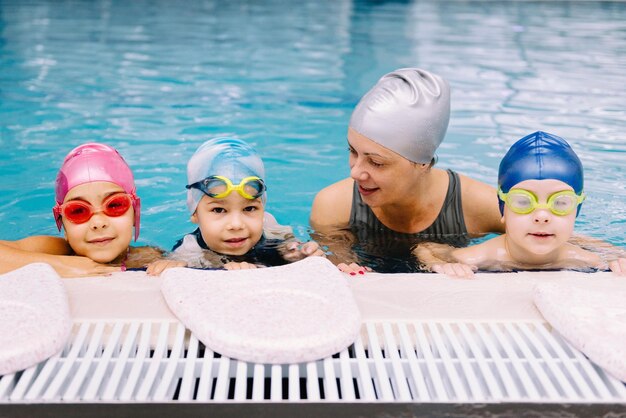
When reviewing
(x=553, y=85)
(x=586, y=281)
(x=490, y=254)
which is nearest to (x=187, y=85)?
(x=553, y=85)

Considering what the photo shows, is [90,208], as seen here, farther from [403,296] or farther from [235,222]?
[403,296]

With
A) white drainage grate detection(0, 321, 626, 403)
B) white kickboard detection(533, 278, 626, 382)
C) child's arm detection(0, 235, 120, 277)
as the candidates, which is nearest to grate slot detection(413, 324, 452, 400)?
A: white drainage grate detection(0, 321, 626, 403)

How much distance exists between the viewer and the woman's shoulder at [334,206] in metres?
4.61

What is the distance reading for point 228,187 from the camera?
3906 mm

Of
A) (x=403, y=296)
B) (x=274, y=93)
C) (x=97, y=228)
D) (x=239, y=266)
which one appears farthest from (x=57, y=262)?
(x=274, y=93)

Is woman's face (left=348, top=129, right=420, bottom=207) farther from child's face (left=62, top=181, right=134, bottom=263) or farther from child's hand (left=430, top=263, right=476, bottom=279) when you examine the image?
child's face (left=62, top=181, right=134, bottom=263)

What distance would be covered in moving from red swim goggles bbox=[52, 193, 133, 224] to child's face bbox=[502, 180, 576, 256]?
6.52ft

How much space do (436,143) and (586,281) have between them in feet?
4.28

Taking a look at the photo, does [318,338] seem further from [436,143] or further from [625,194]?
[625,194]

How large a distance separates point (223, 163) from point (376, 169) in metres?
0.86

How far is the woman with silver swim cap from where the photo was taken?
12.9ft

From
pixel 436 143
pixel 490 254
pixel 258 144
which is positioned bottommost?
pixel 258 144

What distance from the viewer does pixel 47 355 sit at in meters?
2.30

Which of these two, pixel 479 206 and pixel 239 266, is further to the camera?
pixel 479 206
